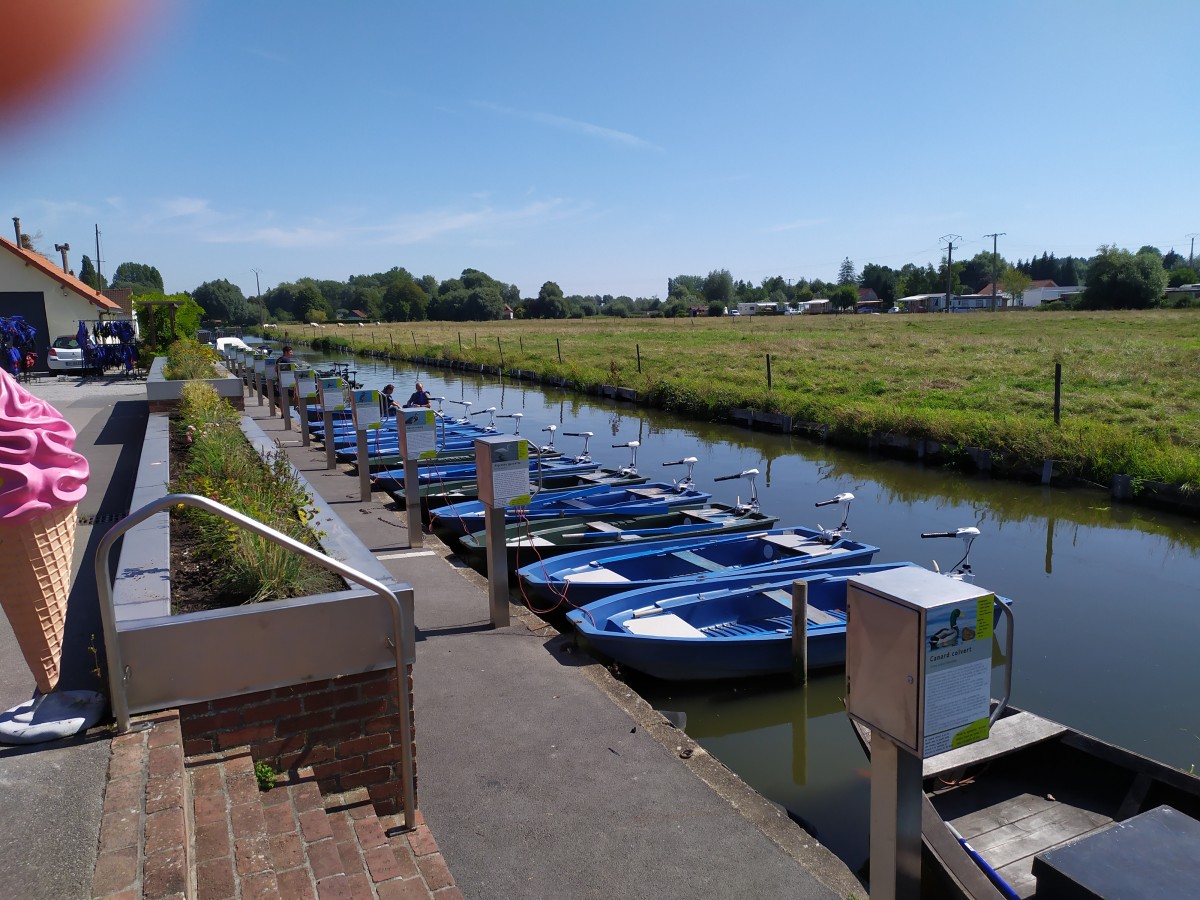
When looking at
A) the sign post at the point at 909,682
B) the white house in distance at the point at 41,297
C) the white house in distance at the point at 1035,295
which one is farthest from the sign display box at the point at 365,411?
the white house in distance at the point at 1035,295

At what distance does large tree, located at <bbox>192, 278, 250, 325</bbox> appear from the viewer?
140125 mm

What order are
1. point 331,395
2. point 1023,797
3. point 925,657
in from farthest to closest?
point 331,395 → point 1023,797 → point 925,657

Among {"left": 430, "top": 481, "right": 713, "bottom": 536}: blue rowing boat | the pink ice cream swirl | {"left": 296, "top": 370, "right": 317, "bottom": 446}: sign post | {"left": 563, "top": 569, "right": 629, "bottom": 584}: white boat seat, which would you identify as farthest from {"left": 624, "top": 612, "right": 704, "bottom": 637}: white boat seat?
{"left": 296, "top": 370, "right": 317, "bottom": 446}: sign post

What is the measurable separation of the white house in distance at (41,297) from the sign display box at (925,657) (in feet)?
104

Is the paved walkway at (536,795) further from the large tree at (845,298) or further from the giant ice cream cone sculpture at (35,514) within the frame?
the large tree at (845,298)

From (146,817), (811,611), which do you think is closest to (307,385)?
(811,611)

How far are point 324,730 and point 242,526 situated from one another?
1225 mm

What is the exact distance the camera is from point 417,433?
1052 cm

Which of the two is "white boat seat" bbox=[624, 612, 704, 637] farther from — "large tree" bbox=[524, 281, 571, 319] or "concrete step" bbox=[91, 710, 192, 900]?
"large tree" bbox=[524, 281, 571, 319]

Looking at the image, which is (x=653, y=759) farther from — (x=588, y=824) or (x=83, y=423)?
(x=83, y=423)

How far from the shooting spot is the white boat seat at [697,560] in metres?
10.4

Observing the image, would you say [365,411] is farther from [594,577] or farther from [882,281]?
[882,281]

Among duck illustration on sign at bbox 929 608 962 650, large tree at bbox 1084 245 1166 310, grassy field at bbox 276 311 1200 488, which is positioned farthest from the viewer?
large tree at bbox 1084 245 1166 310

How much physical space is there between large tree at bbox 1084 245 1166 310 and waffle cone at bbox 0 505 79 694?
3575 inches
